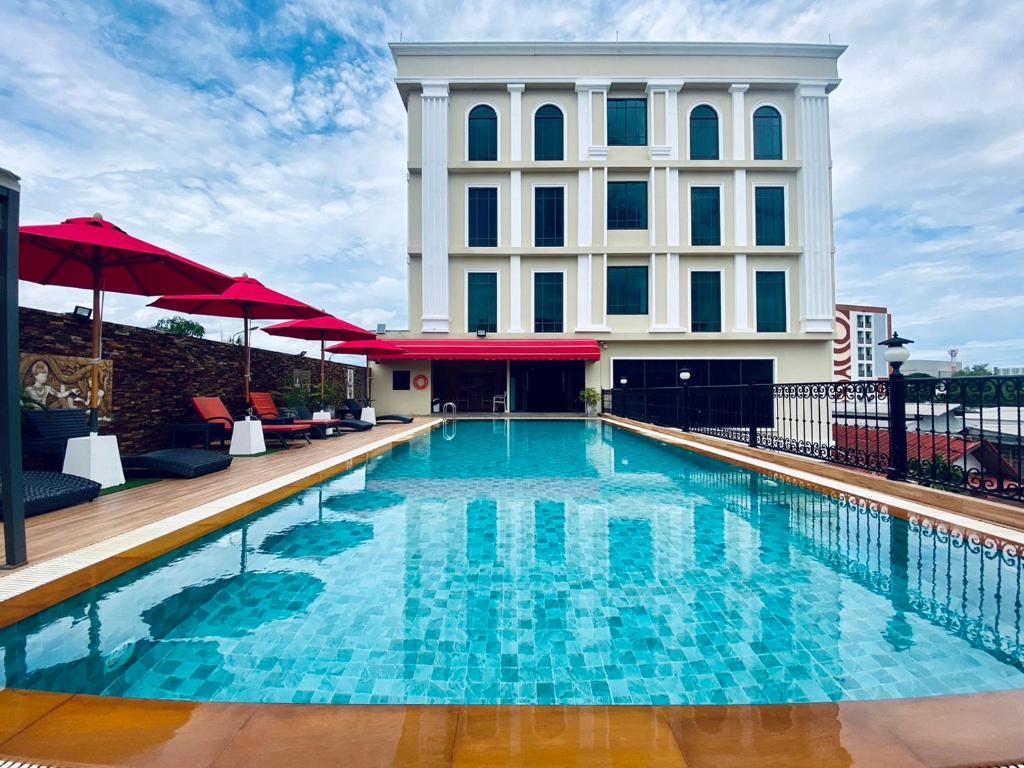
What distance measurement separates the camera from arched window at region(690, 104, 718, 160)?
23031mm

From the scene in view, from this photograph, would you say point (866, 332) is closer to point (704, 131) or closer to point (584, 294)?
point (704, 131)

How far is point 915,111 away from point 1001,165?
61.8 feet

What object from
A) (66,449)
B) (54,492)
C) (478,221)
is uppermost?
(478,221)

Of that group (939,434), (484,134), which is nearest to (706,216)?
(484,134)

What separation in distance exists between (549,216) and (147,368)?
59.8 ft

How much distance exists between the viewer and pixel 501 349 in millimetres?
21000

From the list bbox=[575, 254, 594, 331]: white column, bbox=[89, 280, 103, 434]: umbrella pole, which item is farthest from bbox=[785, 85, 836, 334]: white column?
bbox=[89, 280, 103, 434]: umbrella pole

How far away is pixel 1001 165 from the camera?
32.5m

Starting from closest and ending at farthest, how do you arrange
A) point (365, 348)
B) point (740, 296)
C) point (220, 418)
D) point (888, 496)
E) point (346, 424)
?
point (888, 496), point (220, 418), point (346, 424), point (365, 348), point (740, 296)

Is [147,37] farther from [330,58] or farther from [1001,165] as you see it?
[1001,165]

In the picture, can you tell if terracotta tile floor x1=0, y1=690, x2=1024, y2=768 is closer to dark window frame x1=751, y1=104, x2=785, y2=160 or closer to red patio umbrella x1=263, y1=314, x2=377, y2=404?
red patio umbrella x1=263, y1=314, x2=377, y2=404

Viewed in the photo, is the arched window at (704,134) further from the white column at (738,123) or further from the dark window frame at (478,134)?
the dark window frame at (478,134)

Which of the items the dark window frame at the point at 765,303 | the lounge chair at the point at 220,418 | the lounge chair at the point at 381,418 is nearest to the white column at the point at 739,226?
the dark window frame at the point at 765,303

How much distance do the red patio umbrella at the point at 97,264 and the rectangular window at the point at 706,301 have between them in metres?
20.5
